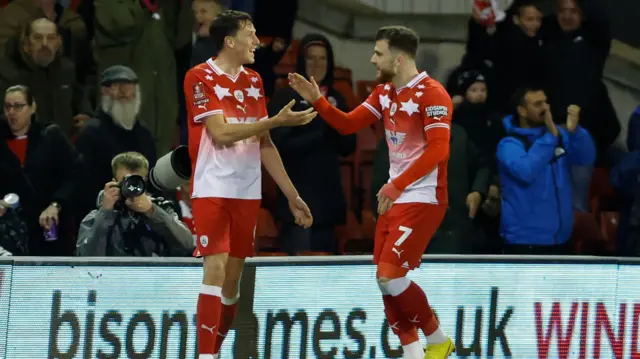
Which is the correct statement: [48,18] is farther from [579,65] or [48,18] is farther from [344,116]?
[579,65]

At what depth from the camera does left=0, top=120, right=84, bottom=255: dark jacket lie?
9.79 meters

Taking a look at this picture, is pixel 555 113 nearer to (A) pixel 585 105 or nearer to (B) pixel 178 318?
(A) pixel 585 105

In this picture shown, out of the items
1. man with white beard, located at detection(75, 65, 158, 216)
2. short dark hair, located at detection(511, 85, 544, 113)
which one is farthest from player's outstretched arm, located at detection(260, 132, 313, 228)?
short dark hair, located at detection(511, 85, 544, 113)

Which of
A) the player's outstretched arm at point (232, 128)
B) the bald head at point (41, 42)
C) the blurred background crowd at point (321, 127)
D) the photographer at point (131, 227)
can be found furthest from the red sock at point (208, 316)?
the bald head at point (41, 42)

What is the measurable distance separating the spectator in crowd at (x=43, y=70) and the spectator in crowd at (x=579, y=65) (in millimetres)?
3774

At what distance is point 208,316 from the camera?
7.60 meters

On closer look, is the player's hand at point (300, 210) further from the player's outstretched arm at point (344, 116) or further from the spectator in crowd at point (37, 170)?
the spectator in crowd at point (37, 170)

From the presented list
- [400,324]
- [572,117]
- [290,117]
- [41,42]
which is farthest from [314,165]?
[290,117]

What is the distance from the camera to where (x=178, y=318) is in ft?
27.2

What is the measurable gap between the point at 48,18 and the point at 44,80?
0.52 metres

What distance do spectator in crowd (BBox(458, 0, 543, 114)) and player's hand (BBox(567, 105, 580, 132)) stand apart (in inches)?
14.6

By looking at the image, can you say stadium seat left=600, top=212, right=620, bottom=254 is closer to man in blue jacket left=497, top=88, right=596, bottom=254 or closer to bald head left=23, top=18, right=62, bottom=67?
man in blue jacket left=497, top=88, right=596, bottom=254

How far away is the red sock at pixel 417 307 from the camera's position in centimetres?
778

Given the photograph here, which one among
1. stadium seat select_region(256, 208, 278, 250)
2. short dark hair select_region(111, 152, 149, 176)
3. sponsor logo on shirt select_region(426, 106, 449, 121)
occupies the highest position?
sponsor logo on shirt select_region(426, 106, 449, 121)
